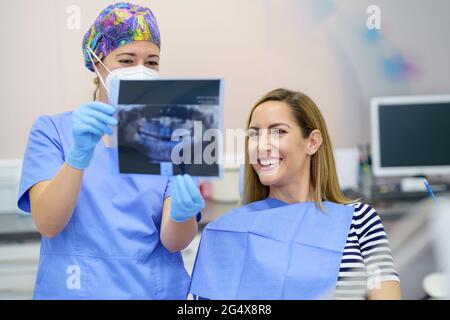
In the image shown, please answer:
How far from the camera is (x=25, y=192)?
4.64ft

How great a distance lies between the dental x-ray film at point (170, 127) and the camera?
48.6 inches

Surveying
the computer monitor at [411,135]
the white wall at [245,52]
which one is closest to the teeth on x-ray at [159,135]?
the white wall at [245,52]

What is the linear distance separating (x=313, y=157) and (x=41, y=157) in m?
0.76

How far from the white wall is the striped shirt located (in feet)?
3.91

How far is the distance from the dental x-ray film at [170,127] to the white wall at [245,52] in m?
0.89

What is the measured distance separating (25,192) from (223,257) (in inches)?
21.6

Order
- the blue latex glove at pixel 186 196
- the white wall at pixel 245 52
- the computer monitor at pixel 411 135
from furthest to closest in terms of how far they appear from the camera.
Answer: the computer monitor at pixel 411 135, the white wall at pixel 245 52, the blue latex glove at pixel 186 196

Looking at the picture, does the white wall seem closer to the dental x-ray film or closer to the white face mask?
the white face mask

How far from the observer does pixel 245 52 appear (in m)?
2.42

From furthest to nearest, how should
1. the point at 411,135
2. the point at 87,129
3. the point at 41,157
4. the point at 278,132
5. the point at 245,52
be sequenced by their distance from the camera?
1. the point at 411,135
2. the point at 245,52
3. the point at 278,132
4. the point at 41,157
5. the point at 87,129

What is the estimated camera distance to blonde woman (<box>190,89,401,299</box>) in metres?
1.39

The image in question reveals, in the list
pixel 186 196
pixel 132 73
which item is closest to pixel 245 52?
pixel 132 73

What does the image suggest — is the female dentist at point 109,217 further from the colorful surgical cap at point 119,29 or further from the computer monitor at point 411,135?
the computer monitor at point 411,135

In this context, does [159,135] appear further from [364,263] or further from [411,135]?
[411,135]
